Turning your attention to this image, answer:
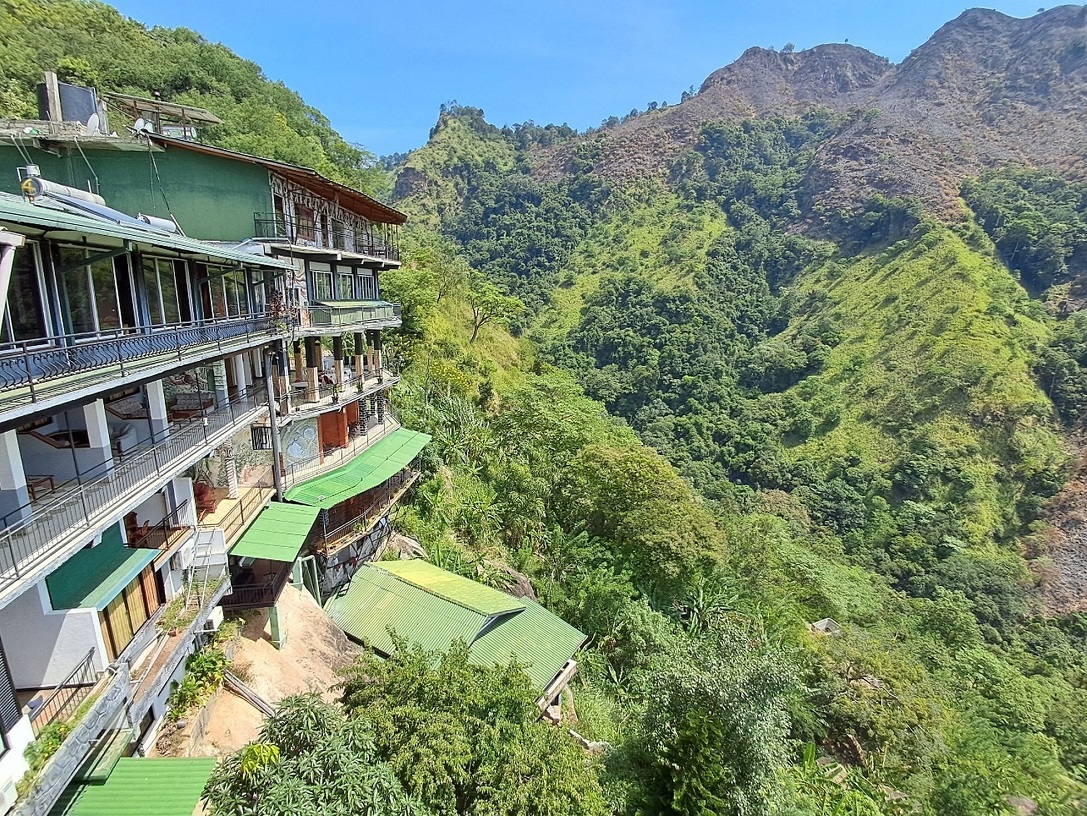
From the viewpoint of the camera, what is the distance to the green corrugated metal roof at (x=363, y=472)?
1741 centimetres

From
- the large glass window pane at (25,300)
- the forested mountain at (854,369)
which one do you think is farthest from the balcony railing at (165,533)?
the forested mountain at (854,369)

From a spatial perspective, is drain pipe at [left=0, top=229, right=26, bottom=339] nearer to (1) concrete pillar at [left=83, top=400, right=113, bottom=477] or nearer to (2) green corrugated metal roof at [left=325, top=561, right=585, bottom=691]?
(1) concrete pillar at [left=83, top=400, right=113, bottom=477]

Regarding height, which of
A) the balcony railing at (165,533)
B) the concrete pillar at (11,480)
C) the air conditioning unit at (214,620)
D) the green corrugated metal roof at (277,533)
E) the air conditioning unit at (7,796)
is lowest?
the air conditioning unit at (214,620)

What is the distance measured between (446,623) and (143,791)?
9566 mm

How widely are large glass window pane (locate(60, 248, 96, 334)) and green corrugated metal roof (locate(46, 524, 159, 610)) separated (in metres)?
3.99

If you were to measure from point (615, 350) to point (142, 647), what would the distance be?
7294cm

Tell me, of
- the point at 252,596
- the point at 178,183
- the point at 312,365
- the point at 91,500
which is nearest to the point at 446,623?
the point at 252,596

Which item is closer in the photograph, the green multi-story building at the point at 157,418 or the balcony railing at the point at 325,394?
the green multi-story building at the point at 157,418

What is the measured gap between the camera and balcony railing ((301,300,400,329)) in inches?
738

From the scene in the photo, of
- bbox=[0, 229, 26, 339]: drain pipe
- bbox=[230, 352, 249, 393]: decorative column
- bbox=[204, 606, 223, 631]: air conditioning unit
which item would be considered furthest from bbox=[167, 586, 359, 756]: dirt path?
bbox=[0, 229, 26, 339]: drain pipe

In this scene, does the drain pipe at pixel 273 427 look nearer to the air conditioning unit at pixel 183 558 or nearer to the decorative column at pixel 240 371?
the decorative column at pixel 240 371

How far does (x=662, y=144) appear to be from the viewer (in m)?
132

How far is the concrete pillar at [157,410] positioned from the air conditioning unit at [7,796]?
22.8 ft

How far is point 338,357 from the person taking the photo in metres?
20.1
